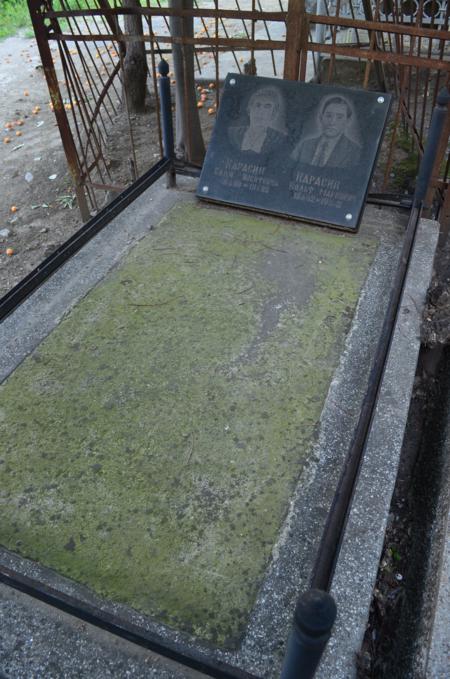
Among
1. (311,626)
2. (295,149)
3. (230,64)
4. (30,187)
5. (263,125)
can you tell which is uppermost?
(311,626)

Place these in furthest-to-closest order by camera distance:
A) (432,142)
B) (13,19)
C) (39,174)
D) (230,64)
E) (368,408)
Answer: (13,19) < (230,64) < (39,174) < (432,142) < (368,408)

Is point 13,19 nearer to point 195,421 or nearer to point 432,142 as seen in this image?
point 432,142

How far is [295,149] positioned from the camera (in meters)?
3.65

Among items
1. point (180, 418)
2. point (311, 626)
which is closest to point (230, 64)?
point (180, 418)

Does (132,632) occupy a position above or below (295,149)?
below

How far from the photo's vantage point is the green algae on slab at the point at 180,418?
6.31 feet

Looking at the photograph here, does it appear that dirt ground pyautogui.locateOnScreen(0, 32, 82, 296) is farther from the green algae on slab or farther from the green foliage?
the green foliage

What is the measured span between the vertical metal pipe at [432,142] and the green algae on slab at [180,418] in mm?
578

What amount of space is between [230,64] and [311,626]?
8.16 meters

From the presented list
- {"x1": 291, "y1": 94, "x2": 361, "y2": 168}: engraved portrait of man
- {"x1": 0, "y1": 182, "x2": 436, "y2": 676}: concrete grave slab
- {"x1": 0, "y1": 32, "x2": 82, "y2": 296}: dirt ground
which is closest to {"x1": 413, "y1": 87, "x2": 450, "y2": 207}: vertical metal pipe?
{"x1": 0, "y1": 182, "x2": 436, "y2": 676}: concrete grave slab

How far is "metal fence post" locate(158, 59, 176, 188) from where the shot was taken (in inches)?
143

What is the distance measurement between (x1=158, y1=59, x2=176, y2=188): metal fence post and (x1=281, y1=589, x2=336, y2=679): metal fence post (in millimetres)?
3407

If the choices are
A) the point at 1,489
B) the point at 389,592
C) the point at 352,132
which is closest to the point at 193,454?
the point at 1,489

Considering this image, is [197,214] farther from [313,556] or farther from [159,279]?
A: [313,556]
